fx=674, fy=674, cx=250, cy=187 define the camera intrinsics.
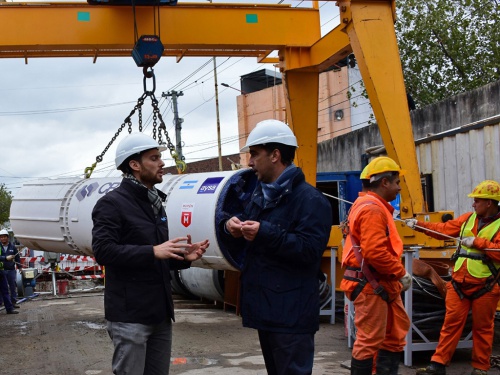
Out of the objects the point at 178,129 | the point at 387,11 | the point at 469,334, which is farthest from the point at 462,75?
the point at 178,129

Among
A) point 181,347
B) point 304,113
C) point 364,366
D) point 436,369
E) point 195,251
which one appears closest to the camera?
point 195,251

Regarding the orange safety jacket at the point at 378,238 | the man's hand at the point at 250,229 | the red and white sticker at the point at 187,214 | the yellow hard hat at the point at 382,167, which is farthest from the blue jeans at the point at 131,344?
the red and white sticker at the point at 187,214

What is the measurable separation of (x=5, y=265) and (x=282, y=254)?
1206cm

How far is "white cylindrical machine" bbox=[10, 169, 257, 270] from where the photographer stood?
26.6 feet

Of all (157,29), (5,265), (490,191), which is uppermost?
(157,29)

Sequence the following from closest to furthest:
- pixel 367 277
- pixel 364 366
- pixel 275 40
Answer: pixel 364 366
pixel 367 277
pixel 275 40

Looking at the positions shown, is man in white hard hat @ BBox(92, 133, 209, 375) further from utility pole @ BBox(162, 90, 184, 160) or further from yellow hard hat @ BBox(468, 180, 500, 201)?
utility pole @ BBox(162, 90, 184, 160)

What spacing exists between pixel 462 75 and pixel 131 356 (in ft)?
58.2

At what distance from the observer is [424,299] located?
7477mm

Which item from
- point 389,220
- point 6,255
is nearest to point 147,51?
point 389,220

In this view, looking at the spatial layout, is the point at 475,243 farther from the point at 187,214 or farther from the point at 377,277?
the point at 187,214

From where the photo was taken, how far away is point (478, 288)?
6.42m

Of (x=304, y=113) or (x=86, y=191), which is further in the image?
(x=304, y=113)

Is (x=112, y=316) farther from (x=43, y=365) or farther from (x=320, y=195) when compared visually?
(x=43, y=365)
